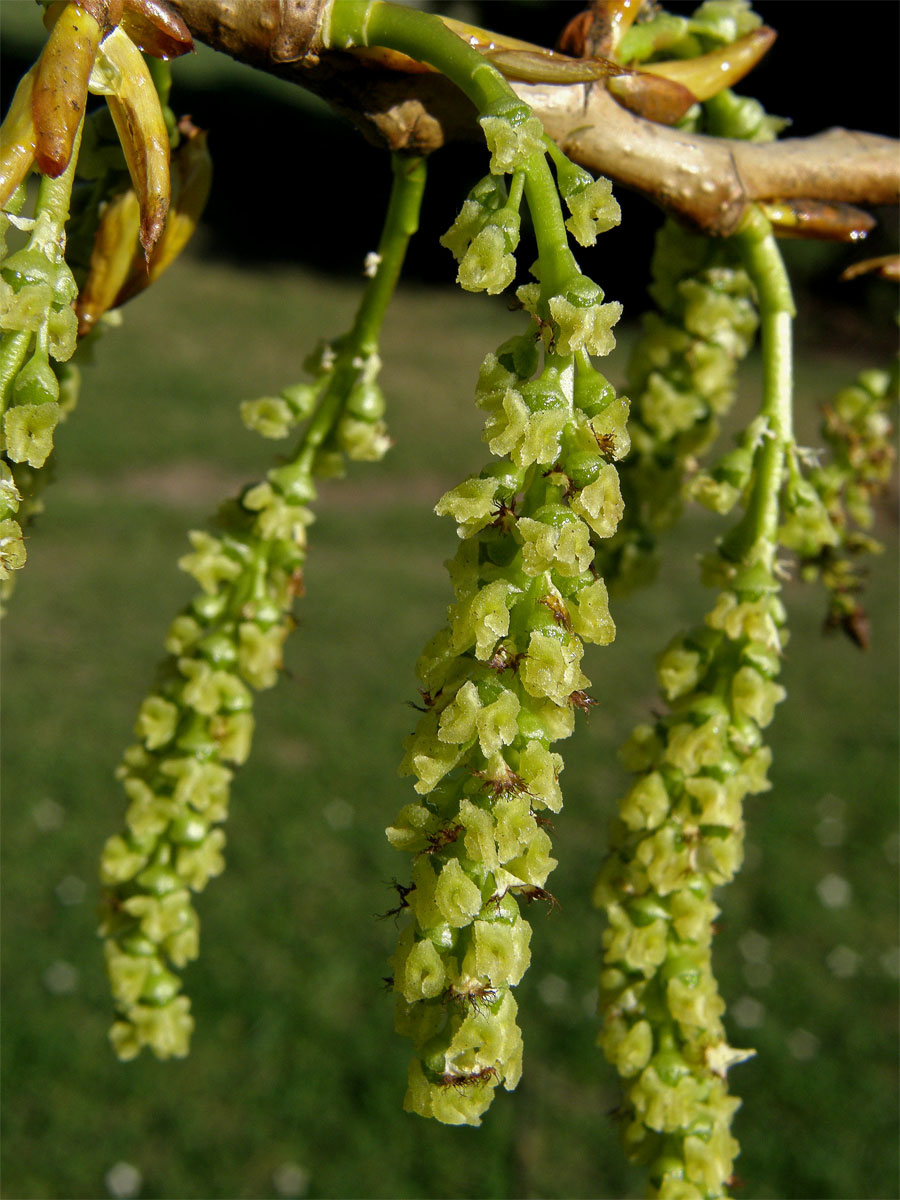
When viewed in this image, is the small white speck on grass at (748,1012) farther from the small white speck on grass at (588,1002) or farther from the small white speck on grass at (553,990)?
the small white speck on grass at (553,990)

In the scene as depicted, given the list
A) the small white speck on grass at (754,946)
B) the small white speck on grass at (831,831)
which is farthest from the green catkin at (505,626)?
the small white speck on grass at (831,831)

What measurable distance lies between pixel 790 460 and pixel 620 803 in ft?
0.83

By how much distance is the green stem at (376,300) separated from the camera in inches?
26.6

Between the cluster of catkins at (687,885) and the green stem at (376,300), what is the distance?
0.28 metres

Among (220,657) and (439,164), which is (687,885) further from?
(439,164)

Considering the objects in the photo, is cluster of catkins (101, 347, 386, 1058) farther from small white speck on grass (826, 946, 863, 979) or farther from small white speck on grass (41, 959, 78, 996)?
small white speck on grass (826, 946, 863, 979)

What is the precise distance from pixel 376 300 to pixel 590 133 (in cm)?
16

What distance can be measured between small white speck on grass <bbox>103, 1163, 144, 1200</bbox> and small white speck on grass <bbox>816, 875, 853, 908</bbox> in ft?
9.26

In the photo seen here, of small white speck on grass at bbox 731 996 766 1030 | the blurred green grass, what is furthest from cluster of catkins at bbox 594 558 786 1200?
small white speck on grass at bbox 731 996 766 1030

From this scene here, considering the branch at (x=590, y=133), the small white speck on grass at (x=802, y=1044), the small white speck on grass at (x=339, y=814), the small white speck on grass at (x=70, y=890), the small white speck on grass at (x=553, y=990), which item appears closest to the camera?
the branch at (x=590, y=133)

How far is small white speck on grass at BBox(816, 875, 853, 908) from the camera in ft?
15.4

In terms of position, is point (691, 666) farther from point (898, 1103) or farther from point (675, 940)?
point (898, 1103)

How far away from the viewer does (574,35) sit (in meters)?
0.70

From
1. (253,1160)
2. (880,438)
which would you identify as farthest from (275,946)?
(880,438)
